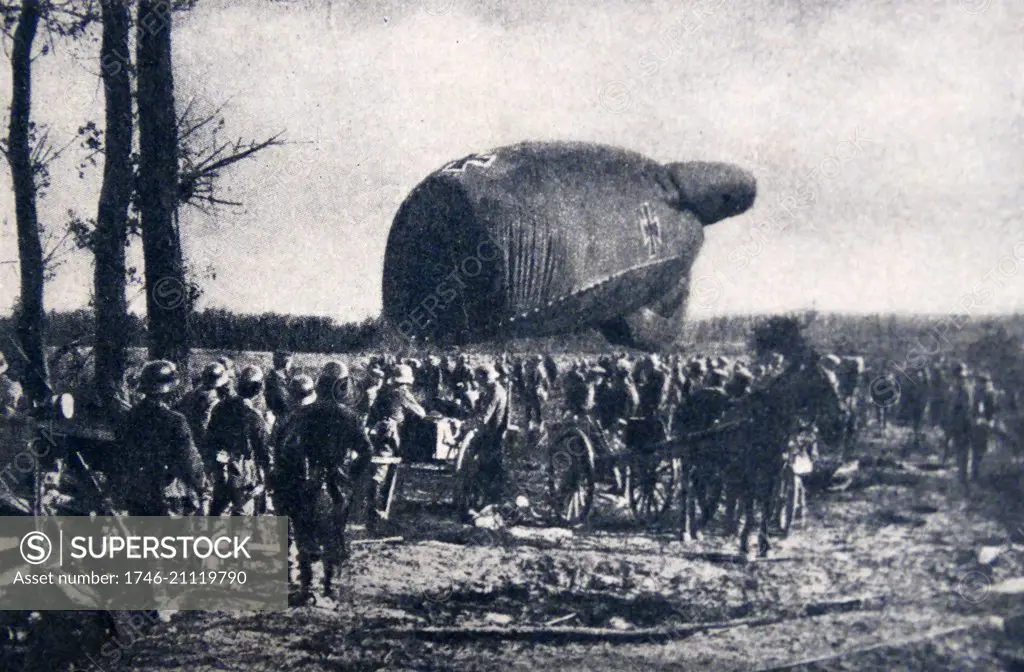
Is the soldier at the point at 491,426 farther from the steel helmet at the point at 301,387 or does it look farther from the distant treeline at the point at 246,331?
the steel helmet at the point at 301,387

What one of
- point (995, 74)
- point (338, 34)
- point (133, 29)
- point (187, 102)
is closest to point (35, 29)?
point (133, 29)

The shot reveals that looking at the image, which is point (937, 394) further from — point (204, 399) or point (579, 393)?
point (204, 399)

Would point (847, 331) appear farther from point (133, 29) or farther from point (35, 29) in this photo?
point (35, 29)

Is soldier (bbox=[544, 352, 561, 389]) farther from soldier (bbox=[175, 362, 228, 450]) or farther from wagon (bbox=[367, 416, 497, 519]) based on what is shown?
soldier (bbox=[175, 362, 228, 450])

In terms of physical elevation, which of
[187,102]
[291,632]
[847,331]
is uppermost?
[187,102]

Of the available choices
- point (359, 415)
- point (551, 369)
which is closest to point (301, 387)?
point (359, 415)
